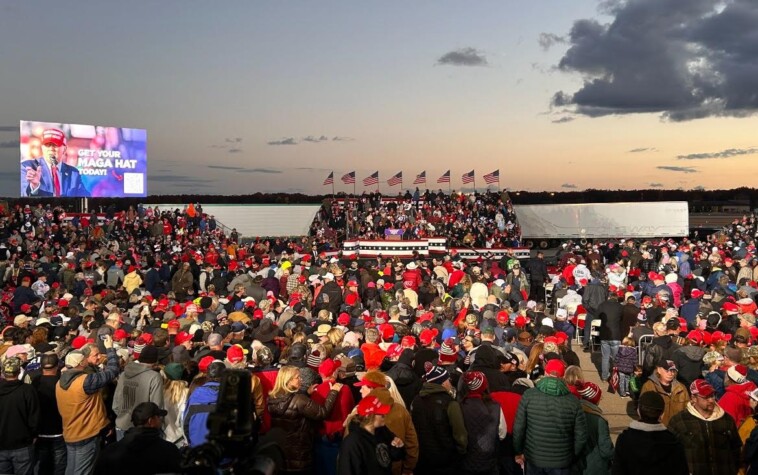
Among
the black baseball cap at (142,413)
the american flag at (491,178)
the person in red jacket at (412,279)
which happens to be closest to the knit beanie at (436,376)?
the black baseball cap at (142,413)

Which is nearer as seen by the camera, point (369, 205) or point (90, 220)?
point (90, 220)

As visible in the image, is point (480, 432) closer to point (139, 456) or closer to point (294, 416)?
point (294, 416)

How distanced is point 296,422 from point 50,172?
27148 millimetres

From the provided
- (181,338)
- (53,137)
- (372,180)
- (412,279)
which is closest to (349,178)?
(372,180)

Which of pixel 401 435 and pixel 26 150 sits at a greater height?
pixel 26 150

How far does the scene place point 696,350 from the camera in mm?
7887

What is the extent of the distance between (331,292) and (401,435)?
856 centimetres

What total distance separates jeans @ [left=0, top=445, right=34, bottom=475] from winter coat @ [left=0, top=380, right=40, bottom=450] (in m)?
0.07

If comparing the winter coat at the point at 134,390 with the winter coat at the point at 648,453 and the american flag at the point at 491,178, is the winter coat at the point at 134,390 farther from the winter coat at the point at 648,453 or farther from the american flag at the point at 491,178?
the american flag at the point at 491,178

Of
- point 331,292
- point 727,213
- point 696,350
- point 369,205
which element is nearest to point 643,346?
point 696,350

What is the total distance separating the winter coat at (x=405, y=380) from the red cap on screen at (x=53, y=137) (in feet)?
86.5

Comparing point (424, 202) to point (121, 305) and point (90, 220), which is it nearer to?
point (90, 220)

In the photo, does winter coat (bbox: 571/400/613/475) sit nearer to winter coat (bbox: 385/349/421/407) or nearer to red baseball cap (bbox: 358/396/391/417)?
winter coat (bbox: 385/349/421/407)

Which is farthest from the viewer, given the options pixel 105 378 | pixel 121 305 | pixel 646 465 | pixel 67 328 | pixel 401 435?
pixel 121 305
